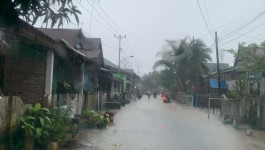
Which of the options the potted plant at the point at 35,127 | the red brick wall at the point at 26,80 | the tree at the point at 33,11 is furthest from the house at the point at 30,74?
the tree at the point at 33,11

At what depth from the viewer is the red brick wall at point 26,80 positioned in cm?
1092

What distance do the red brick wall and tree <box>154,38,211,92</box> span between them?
116 feet

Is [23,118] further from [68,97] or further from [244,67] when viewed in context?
[244,67]

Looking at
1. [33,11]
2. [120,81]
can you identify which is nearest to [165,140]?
[33,11]

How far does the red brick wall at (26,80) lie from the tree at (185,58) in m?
35.3

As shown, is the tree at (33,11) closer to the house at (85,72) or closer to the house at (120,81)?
the house at (85,72)

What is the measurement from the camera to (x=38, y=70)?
11.2 meters

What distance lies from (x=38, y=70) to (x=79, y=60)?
3944 mm

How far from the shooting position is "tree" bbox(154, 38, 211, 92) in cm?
4472

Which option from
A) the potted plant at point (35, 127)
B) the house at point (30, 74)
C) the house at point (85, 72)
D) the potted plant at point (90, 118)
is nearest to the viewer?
the potted plant at point (35, 127)

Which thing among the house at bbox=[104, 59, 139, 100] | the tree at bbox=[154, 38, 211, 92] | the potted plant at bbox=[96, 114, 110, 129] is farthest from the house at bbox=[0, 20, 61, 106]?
the tree at bbox=[154, 38, 211, 92]

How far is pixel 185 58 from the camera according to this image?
148ft

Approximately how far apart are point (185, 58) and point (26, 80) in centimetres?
3611

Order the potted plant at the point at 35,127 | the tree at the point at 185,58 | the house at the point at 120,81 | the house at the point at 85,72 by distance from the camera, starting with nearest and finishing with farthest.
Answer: the potted plant at the point at 35,127 → the house at the point at 85,72 → the house at the point at 120,81 → the tree at the point at 185,58
